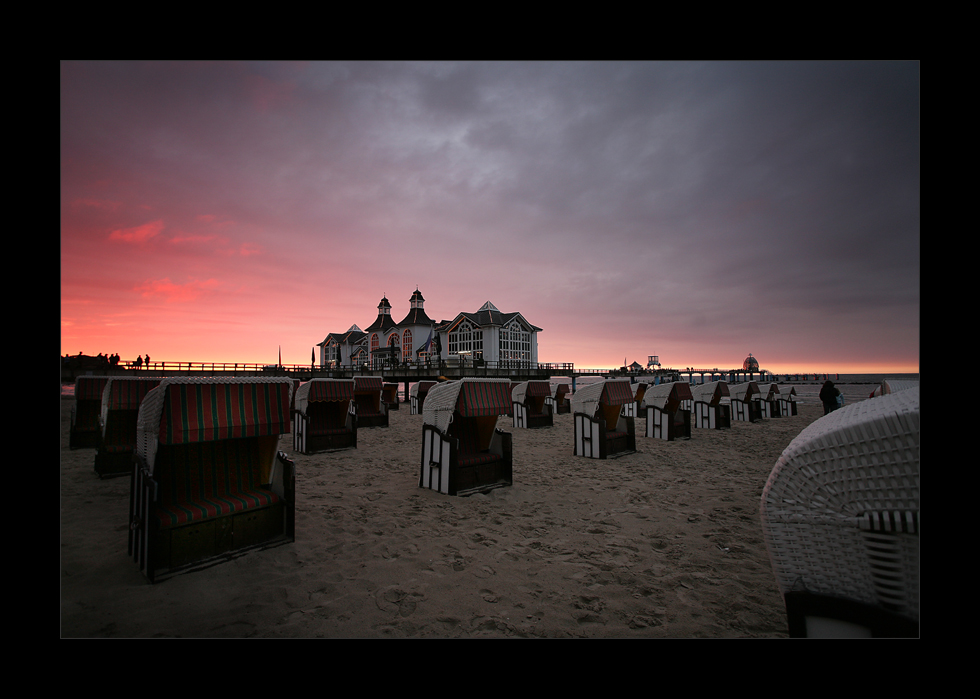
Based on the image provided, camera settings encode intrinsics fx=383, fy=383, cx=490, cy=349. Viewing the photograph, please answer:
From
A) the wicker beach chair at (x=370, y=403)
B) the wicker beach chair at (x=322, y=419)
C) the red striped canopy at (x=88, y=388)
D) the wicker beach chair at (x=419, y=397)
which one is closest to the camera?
the red striped canopy at (x=88, y=388)

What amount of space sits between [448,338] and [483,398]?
52.2m

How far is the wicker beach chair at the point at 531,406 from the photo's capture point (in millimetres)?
15047

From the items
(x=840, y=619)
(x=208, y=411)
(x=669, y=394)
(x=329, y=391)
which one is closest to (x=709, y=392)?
(x=669, y=394)

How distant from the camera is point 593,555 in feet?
13.4

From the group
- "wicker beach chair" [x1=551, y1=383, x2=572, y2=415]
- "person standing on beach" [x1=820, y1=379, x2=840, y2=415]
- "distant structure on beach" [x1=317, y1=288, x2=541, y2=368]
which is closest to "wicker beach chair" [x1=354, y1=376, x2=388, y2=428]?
"wicker beach chair" [x1=551, y1=383, x2=572, y2=415]

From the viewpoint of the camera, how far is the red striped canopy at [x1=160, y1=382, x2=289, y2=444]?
366 centimetres

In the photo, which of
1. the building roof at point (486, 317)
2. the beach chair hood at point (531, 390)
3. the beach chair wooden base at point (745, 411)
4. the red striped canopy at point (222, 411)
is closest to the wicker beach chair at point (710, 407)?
the beach chair wooden base at point (745, 411)

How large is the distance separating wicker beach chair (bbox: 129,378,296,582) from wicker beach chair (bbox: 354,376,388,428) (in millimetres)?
9438

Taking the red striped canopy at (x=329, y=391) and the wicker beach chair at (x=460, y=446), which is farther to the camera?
the red striped canopy at (x=329, y=391)

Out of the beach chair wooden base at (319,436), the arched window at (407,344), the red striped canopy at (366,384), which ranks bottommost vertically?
the beach chair wooden base at (319,436)

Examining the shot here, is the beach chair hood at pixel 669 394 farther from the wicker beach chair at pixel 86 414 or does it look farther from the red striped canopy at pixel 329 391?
the wicker beach chair at pixel 86 414

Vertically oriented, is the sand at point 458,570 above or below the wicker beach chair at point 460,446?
below
